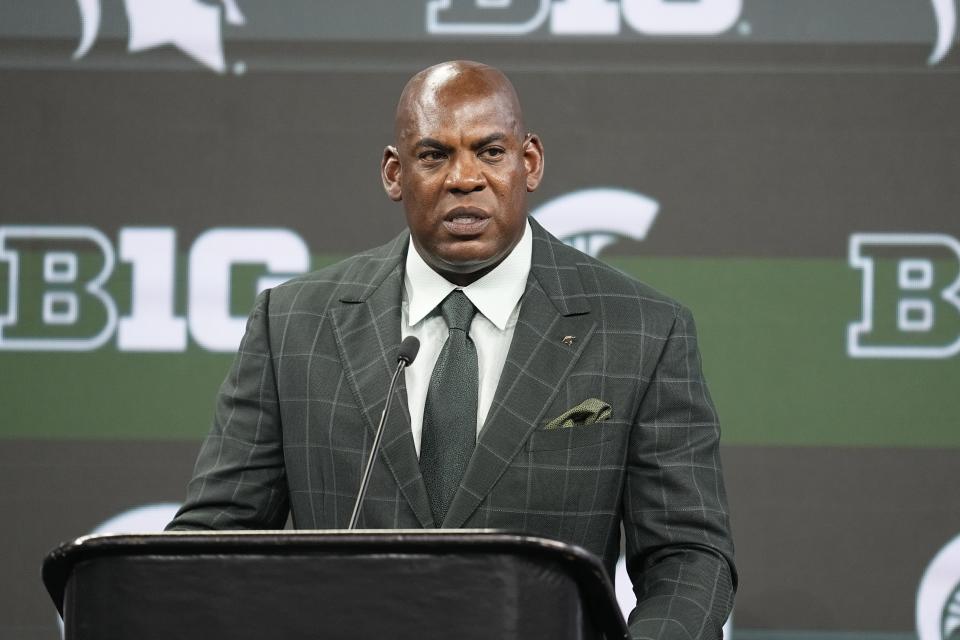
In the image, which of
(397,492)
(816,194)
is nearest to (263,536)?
(397,492)

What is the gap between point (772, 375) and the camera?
285 centimetres

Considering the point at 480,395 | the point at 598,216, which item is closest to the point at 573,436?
the point at 480,395

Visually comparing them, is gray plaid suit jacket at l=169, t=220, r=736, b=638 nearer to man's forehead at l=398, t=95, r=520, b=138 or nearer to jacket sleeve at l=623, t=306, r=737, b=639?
jacket sleeve at l=623, t=306, r=737, b=639

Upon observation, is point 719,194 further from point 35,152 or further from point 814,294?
point 35,152

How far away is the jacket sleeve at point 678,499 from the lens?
1.68 metres

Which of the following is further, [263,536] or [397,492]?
[397,492]

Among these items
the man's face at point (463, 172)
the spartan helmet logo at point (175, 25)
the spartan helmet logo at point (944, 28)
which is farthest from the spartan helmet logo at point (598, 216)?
the man's face at point (463, 172)

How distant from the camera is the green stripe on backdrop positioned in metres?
2.83

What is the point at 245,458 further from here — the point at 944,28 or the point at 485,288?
the point at 944,28

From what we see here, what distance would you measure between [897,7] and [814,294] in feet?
2.09

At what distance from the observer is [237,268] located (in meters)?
2.92

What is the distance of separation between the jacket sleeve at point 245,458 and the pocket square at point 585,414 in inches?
16.2

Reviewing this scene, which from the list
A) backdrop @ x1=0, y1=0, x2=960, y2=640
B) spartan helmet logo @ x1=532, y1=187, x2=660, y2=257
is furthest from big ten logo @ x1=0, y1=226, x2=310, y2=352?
spartan helmet logo @ x1=532, y1=187, x2=660, y2=257

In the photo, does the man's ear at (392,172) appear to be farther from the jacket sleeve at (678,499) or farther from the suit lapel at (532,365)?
the jacket sleeve at (678,499)
